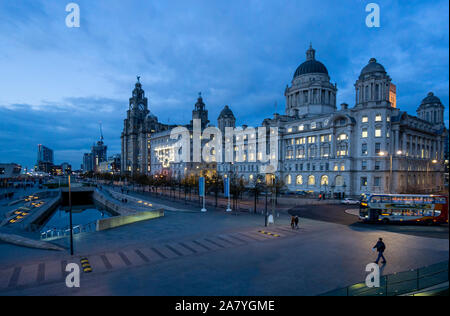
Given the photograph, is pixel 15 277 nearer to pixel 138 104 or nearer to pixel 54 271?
pixel 54 271

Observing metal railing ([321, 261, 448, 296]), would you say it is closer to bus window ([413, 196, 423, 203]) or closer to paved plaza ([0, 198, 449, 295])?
paved plaza ([0, 198, 449, 295])

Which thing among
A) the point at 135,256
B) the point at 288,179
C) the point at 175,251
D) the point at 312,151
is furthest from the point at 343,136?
the point at 135,256

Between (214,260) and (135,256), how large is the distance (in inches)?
234

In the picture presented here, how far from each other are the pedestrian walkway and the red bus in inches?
440

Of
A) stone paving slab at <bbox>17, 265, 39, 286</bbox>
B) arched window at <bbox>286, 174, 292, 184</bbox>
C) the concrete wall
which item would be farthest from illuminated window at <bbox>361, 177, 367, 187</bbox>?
stone paving slab at <bbox>17, 265, 39, 286</bbox>

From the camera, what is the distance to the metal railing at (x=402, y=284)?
1023cm

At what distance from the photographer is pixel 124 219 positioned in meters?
29.7

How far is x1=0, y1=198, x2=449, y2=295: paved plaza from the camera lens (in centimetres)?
1317

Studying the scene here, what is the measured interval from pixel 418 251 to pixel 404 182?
57.8 meters
